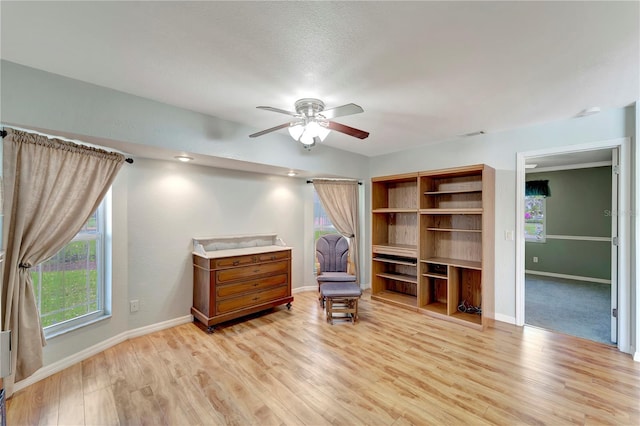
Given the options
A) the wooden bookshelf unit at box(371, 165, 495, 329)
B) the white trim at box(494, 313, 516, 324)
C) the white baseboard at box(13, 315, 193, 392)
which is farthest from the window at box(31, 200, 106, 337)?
the white trim at box(494, 313, 516, 324)

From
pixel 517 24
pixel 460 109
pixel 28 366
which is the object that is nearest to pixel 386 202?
pixel 460 109

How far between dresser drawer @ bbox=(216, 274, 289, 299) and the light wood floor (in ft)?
1.46

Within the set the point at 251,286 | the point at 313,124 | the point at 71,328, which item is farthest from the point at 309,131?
the point at 71,328

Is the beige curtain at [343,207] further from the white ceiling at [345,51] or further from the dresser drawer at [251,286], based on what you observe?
the white ceiling at [345,51]

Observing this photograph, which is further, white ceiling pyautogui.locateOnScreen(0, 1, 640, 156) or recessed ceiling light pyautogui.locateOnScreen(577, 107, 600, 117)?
recessed ceiling light pyautogui.locateOnScreen(577, 107, 600, 117)

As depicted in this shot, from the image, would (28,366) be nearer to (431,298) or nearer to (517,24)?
(517,24)

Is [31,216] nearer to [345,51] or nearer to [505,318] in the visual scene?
[345,51]

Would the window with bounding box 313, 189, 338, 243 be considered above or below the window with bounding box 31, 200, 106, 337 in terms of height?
above

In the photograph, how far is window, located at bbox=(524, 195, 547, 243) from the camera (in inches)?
235

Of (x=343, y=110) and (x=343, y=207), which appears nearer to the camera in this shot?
(x=343, y=110)

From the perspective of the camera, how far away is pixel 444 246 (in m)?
3.91

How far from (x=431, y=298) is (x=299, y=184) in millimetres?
2767

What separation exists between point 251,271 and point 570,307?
15.4ft

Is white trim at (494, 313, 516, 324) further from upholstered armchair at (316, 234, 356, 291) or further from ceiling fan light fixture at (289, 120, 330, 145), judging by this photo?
ceiling fan light fixture at (289, 120, 330, 145)
